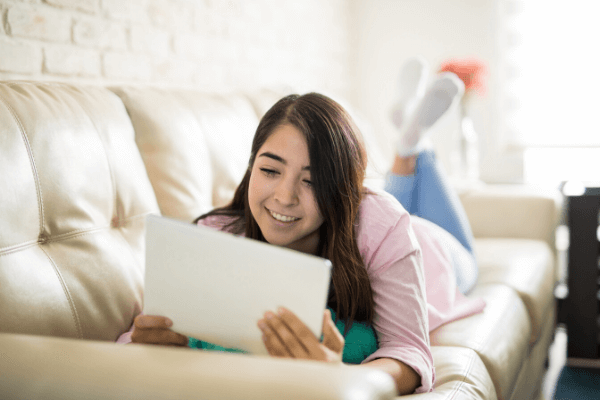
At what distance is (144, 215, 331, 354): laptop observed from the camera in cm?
65

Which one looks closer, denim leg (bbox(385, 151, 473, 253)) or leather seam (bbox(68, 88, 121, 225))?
leather seam (bbox(68, 88, 121, 225))

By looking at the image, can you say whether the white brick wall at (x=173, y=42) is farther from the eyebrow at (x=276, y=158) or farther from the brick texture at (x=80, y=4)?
the eyebrow at (x=276, y=158)

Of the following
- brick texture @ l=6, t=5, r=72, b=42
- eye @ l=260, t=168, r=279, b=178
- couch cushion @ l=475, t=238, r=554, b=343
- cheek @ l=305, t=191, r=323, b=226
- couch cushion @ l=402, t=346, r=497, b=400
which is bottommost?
couch cushion @ l=475, t=238, r=554, b=343

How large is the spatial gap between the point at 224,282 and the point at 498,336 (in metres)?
0.80

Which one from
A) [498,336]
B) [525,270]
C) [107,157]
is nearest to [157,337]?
[107,157]

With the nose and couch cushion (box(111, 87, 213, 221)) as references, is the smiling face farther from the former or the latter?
couch cushion (box(111, 87, 213, 221))

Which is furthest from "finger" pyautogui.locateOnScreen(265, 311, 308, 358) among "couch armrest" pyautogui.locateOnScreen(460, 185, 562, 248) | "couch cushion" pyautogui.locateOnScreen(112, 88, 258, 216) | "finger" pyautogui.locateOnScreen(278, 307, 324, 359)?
"couch armrest" pyautogui.locateOnScreen(460, 185, 562, 248)

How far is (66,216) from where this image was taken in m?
1.05

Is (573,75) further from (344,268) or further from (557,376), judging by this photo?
(344,268)

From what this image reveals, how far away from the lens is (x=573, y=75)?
3.37 metres

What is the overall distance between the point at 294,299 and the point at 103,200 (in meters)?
0.64

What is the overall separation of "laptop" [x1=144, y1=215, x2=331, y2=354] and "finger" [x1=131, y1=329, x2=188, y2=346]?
0.03 meters

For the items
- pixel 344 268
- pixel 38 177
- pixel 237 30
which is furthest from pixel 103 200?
pixel 237 30

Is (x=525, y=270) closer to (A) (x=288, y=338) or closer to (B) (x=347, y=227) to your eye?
(B) (x=347, y=227)
